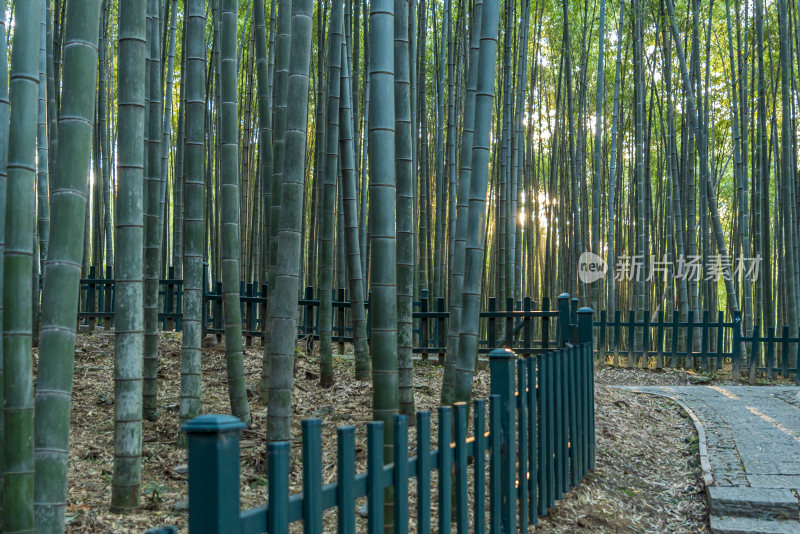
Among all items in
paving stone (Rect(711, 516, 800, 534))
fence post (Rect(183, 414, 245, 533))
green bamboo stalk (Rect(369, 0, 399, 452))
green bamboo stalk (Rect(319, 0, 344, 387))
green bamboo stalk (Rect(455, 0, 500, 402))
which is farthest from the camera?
green bamboo stalk (Rect(319, 0, 344, 387))

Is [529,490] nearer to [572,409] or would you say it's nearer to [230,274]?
[572,409]

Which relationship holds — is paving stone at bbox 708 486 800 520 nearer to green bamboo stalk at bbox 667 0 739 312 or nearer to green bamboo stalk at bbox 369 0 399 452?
green bamboo stalk at bbox 369 0 399 452

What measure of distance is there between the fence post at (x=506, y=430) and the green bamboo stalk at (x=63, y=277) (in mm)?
1301

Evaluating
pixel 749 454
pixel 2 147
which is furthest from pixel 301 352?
pixel 2 147

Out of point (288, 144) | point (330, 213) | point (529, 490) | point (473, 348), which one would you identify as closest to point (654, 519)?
point (529, 490)

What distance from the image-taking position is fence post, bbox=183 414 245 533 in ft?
3.44

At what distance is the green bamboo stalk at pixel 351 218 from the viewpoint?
172 inches

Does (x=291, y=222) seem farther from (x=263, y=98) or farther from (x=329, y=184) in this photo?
(x=263, y=98)

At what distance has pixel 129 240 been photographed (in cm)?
223

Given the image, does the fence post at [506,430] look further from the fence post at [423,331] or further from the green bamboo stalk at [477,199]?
the fence post at [423,331]

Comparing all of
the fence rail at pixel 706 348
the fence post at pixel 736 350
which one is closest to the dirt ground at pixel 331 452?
the fence post at pixel 736 350

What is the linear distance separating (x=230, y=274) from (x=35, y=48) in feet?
6.18

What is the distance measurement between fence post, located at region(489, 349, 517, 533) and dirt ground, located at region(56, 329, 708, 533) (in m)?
0.45

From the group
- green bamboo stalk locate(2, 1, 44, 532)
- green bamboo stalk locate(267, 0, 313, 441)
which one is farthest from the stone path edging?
green bamboo stalk locate(2, 1, 44, 532)
